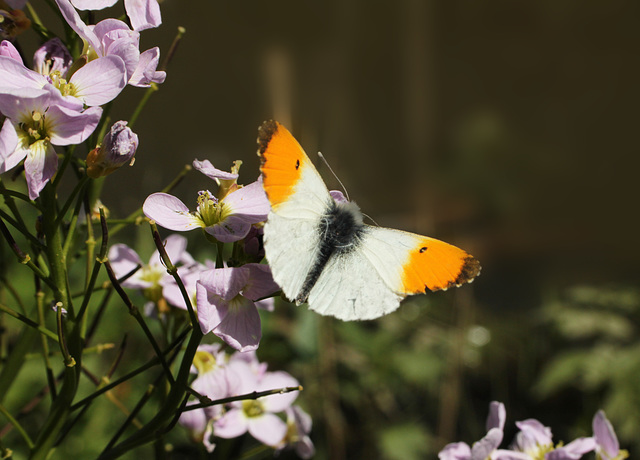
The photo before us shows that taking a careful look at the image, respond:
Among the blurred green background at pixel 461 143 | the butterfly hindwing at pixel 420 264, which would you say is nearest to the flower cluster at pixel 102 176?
the butterfly hindwing at pixel 420 264

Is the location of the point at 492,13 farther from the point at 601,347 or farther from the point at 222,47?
the point at 601,347

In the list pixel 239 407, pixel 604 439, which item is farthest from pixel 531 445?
pixel 239 407

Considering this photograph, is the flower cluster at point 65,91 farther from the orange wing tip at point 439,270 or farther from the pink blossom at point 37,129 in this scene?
the orange wing tip at point 439,270

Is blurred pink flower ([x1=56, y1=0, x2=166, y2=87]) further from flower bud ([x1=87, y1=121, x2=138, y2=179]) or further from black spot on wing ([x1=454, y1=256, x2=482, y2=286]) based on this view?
black spot on wing ([x1=454, y1=256, x2=482, y2=286])

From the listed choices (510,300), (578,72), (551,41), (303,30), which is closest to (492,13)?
(551,41)

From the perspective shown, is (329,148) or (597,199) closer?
(329,148)

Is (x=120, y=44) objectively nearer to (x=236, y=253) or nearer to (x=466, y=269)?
(x=236, y=253)

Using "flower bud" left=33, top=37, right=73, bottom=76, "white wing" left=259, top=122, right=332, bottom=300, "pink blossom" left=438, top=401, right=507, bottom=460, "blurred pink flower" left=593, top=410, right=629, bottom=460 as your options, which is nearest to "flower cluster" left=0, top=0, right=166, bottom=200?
"flower bud" left=33, top=37, right=73, bottom=76
